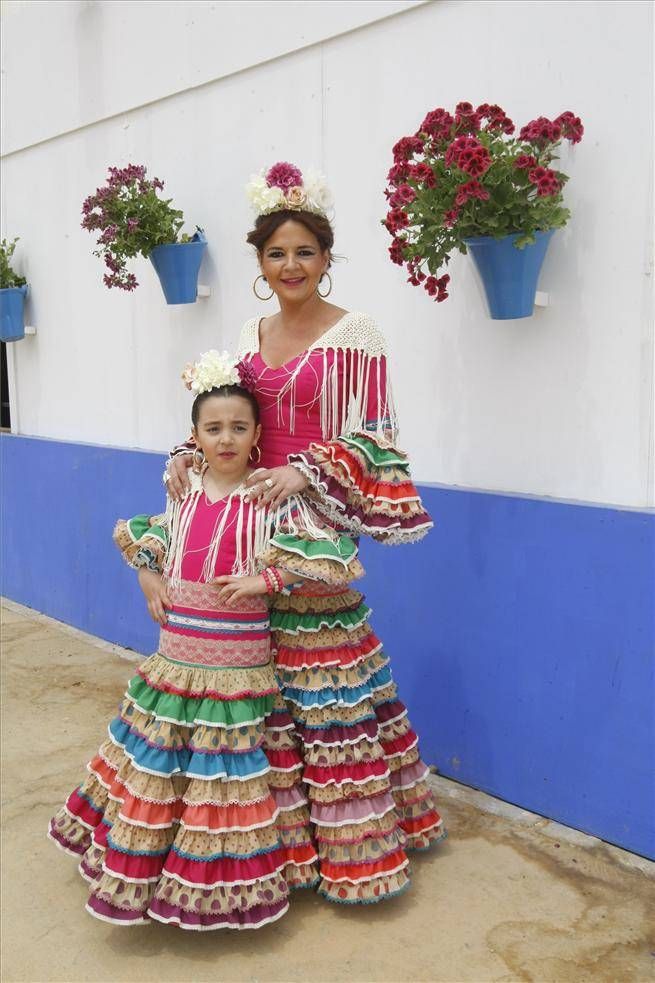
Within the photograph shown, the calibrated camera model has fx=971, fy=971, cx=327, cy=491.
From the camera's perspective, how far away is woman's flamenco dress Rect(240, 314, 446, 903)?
2643 mm

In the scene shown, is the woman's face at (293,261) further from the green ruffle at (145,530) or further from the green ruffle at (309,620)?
the green ruffle at (309,620)

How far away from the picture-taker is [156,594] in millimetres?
2723

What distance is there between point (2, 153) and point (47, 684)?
3366 millimetres

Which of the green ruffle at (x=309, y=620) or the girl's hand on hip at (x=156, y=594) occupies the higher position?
the girl's hand on hip at (x=156, y=594)

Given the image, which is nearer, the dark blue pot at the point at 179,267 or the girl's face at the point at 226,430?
the girl's face at the point at 226,430

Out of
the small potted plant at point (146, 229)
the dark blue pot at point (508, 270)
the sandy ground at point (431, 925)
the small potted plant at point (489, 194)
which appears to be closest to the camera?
the sandy ground at point (431, 925)

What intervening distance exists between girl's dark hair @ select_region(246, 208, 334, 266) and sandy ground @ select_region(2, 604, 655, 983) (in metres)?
1.87

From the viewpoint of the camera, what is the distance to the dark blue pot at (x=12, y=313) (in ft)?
18.9

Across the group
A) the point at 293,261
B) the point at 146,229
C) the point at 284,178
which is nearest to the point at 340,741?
the point at 293,261

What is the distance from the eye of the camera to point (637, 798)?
296 cm

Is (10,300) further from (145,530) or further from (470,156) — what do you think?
(470,156)

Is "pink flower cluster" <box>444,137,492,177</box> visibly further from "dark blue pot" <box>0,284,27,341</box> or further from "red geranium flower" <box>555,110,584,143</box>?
"dark blue pot" <box>0,284,27,341</box>

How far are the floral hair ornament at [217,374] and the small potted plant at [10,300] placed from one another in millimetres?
3554

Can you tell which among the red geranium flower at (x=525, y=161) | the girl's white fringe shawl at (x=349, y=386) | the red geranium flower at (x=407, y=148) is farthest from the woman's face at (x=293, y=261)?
the red geranium flower at (x=525, y=161)
